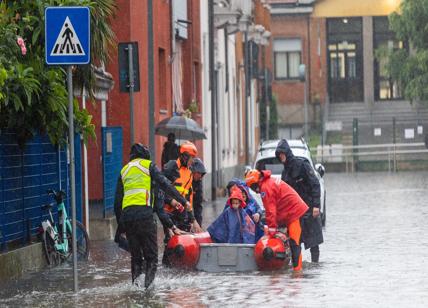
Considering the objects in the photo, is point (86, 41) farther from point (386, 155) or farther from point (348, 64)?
point (348, 64)

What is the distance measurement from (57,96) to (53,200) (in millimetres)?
3717

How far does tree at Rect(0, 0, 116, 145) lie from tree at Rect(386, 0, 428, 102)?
49.9m

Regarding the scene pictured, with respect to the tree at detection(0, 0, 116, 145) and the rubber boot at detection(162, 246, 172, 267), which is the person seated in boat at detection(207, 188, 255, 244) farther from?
the tree at detection(0, 0, 116, 145)

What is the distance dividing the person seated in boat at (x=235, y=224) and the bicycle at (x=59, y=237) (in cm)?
198

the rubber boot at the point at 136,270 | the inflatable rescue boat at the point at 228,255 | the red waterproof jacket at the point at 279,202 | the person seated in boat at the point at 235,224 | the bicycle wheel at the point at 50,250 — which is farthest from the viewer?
the person seated in boat at the point at 235,224

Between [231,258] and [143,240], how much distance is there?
243 cm

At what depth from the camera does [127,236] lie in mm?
17172

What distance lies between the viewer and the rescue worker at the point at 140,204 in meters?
17.0

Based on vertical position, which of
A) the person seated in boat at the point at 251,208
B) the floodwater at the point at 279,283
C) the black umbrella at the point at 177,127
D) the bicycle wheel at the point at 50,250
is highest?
the black umbrella at the point at 177,127

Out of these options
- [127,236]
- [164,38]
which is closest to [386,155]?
[164,38]

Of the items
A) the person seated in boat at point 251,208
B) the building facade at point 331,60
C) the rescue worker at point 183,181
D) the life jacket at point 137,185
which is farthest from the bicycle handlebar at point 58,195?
the building facade at point 331,60

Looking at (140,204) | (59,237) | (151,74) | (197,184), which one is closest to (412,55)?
(151,74)

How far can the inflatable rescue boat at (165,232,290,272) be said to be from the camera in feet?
62.8

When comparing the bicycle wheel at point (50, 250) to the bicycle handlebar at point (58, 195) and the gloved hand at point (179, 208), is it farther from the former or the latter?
the gloved hand at point (179, 208)
